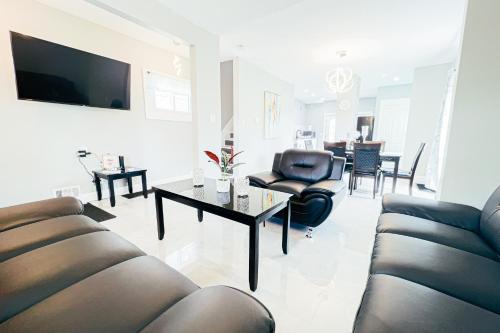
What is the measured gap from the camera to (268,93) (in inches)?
220

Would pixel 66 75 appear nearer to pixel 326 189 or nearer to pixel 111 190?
pixel 111 190

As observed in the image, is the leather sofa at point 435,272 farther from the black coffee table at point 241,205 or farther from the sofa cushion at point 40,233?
the sofa cushion at point 40,233

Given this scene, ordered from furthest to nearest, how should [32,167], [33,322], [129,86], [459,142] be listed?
1. [129,86]
2. [32,167]
3. [459,142]
4. [33,322]

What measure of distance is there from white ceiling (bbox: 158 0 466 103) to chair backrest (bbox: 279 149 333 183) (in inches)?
71.6

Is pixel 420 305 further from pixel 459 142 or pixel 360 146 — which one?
pixel 360 146

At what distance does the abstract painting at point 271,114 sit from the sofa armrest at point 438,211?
4153 mm

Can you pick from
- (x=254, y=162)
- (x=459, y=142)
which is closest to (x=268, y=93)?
(x=254, y=162)

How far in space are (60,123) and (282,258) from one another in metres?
3.26

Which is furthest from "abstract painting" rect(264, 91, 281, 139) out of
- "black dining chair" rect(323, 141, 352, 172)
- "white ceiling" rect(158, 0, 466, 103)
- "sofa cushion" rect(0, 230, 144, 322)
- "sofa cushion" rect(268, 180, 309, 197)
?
"sofa cushion" rect(0, 230, 144, 322)

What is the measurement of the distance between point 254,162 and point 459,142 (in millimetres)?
3773

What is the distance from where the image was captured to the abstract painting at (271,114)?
18.2 ft

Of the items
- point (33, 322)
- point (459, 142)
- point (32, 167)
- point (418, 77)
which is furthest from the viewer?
point (418, 77)

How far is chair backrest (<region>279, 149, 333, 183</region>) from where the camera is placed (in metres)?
2.72

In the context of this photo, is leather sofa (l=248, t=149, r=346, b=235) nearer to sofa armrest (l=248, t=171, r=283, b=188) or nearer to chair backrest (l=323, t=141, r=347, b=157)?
sofa armrest (l=248, t=171, r=283, b=188)
